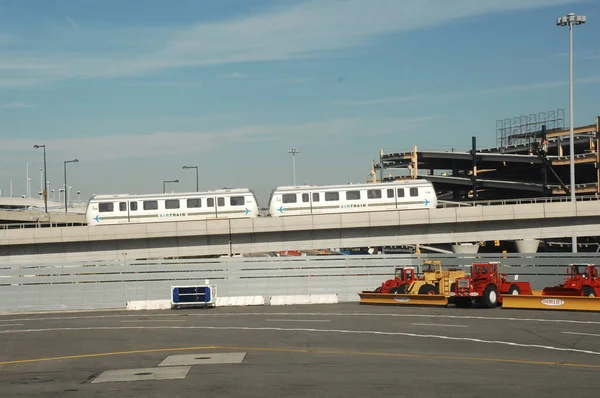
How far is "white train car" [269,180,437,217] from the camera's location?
5869 cm

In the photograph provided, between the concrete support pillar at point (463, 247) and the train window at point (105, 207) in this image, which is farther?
the train window at point (105, 207)

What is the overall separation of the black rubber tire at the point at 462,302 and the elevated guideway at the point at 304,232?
1885 centimetres

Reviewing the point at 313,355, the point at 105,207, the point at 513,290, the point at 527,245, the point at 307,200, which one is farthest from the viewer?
the point at 105,207

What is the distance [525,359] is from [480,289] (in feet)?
49.9

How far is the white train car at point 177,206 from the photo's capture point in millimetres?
59125

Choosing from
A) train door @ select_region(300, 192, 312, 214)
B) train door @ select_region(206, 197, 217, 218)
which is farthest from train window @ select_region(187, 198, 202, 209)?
train door @ select_region(300, 192, 312, 214)

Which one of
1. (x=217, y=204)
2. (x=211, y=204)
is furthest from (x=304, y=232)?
(x=211, y=204)

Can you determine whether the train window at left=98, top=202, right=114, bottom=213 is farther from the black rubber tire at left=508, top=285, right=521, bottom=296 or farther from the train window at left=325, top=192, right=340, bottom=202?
the black rubber tire at left=508, top=285, right=521, bottom=296

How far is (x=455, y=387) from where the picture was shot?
604 inches

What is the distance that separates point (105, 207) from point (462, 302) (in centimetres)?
3403

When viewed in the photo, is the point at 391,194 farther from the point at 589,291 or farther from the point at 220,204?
the point at 589,291

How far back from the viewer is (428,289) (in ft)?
121

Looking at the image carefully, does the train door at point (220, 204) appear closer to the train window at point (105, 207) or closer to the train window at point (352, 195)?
the train window at point (105, 207)

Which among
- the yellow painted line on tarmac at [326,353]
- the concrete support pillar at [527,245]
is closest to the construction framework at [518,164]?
the concrete support pillar at [527,245]
